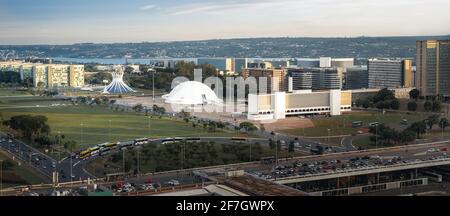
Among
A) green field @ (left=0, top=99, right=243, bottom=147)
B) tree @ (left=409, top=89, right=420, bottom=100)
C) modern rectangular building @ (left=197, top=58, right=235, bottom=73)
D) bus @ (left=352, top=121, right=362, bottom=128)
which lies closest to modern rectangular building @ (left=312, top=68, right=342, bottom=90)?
modern rectangular building @ (left=197, top=58, right=235, bottom=73)

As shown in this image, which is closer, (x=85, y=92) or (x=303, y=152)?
(x=303, y=152)

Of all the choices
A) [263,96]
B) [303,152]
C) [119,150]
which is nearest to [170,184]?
[119,150]

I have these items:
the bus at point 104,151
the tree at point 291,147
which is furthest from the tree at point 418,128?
the bus at point 104,151

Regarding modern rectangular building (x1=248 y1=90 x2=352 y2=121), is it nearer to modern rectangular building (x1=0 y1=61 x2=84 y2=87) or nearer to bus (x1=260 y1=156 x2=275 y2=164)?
bus (x1=260 y1=156 x2=275 y2=164)

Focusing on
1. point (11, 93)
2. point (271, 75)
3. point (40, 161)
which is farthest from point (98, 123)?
point (271, 75)
